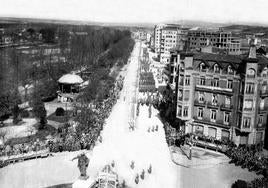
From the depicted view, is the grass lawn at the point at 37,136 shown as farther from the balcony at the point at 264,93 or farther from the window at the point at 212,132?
the balcony at the point at 264,93

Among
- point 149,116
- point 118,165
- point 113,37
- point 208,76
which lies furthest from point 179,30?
point 118,165

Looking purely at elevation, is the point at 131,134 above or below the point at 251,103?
below

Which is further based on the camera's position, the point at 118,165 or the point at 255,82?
the point at 255,82

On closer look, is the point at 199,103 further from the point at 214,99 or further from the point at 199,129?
the point at 199,129

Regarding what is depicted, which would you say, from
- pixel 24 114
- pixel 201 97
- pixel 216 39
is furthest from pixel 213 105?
pixel 216 39

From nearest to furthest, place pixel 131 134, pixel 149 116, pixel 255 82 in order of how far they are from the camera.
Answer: pixel 255 82 < pixel 131 134 < pixel 149 116

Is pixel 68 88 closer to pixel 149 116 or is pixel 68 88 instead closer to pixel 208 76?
pixel 149 116

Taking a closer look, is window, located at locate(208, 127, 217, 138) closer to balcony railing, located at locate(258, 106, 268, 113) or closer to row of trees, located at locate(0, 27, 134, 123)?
balcony railing, located at locate(258, 106, 268, 113)
